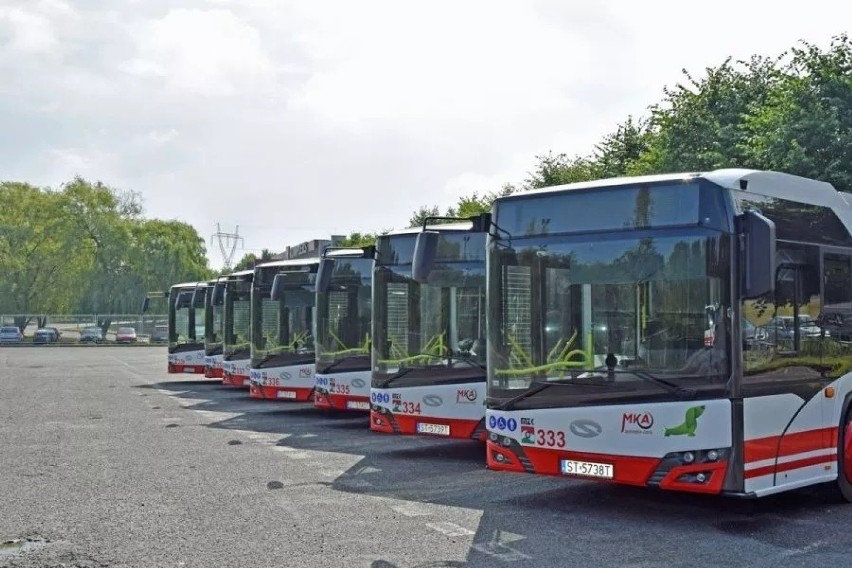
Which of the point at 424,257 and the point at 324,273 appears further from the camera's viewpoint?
the point at 324,273

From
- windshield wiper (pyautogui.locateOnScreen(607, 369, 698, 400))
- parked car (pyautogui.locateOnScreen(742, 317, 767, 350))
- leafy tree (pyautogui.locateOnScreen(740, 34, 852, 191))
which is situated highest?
leafy tree (pyautogui.locateOnScreen(740, 34, 852, 191))

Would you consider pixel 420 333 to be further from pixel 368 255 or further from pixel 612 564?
pixel 612 564

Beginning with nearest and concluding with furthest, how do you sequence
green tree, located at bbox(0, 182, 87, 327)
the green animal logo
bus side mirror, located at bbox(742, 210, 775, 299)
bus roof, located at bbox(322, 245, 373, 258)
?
bus side mirror, located at bbox(742, 210, 775, 299) → the green animal logo → bus roof, located at bbox(322, 245, 373, 258) → green tree, located at bbox(0, 182, 87, 327)

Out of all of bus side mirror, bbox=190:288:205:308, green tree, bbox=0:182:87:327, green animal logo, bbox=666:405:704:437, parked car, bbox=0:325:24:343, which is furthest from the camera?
green tree, bbox=0:182:87:327

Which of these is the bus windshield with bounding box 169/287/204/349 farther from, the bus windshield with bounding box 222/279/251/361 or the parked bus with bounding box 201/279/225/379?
the bus windshield with bounding box 222/279/251/361

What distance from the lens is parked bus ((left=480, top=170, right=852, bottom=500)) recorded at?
8336 millimetres

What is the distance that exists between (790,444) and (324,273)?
8669 millimetres

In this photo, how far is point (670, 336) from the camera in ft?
27.4

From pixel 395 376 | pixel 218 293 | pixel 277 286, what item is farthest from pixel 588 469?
pixel 218 293

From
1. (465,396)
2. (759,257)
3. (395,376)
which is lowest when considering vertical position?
(465,396)

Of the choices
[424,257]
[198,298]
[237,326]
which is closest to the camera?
[424,257]

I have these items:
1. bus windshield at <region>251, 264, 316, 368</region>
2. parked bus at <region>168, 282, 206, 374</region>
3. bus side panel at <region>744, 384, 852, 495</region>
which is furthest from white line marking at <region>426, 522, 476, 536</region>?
parked bus at <region>168, 282, 206, 374</region>

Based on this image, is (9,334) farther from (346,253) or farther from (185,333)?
(346,253)

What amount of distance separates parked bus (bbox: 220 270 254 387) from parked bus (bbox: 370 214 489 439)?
10685mm
